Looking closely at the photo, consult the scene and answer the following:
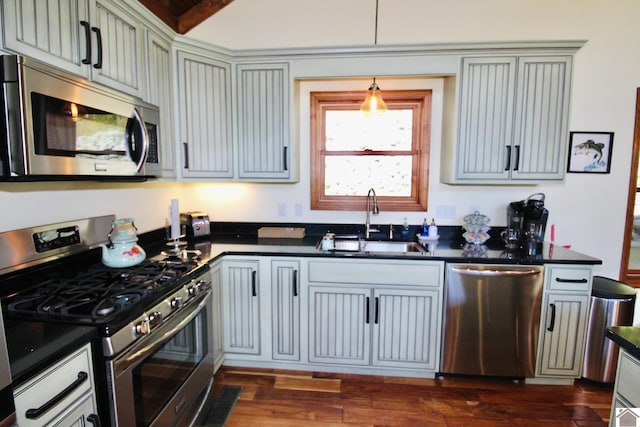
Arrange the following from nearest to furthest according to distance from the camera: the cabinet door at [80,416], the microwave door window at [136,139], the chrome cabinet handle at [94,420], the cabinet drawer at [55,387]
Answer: the cabinet drawer at [55,387]
the cabinet door at [80,416]
the chrome cabinet handle at [94,420]
the microwave door window at [136,139]

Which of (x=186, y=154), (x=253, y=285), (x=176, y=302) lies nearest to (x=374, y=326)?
(x=253, y=285)

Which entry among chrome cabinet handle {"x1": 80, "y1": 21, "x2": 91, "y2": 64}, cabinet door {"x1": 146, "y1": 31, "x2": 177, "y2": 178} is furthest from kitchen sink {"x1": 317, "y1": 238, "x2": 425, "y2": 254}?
chrome cabinet handle {"x1": 80, "y1": 21, "x2": 91, "y2": 64}

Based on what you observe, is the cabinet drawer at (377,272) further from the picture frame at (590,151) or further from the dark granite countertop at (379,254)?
the picture frame at (590,151)

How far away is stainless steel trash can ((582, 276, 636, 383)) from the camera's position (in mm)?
2271

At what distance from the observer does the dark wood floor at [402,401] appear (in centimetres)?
204

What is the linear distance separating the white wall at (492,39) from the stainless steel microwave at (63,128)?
0.79 metres

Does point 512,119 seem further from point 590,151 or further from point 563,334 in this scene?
point 563,334

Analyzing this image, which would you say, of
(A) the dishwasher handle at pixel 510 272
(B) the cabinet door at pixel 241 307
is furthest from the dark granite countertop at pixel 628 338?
(B) the cabinet door at pixel 241 307

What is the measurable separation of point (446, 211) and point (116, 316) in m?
2.52

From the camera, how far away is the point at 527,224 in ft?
8.52

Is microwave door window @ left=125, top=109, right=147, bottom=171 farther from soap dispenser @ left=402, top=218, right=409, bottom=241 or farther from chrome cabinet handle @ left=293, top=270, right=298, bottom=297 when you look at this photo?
soap dispenser @ left=402, top=218, right=409, bottom=241

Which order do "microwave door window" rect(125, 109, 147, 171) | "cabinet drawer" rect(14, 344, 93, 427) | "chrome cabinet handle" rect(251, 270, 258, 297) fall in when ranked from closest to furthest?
"cabinet drawer" rect(14, 344, 93, 427) < "microwave door window" rect(125, 109, 147, 171) < "chrome cabinet handle" rect(251, 270, 258, 297)

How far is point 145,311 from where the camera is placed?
56.7 inches

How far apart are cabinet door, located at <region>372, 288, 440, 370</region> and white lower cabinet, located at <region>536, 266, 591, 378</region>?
0.75 meters
